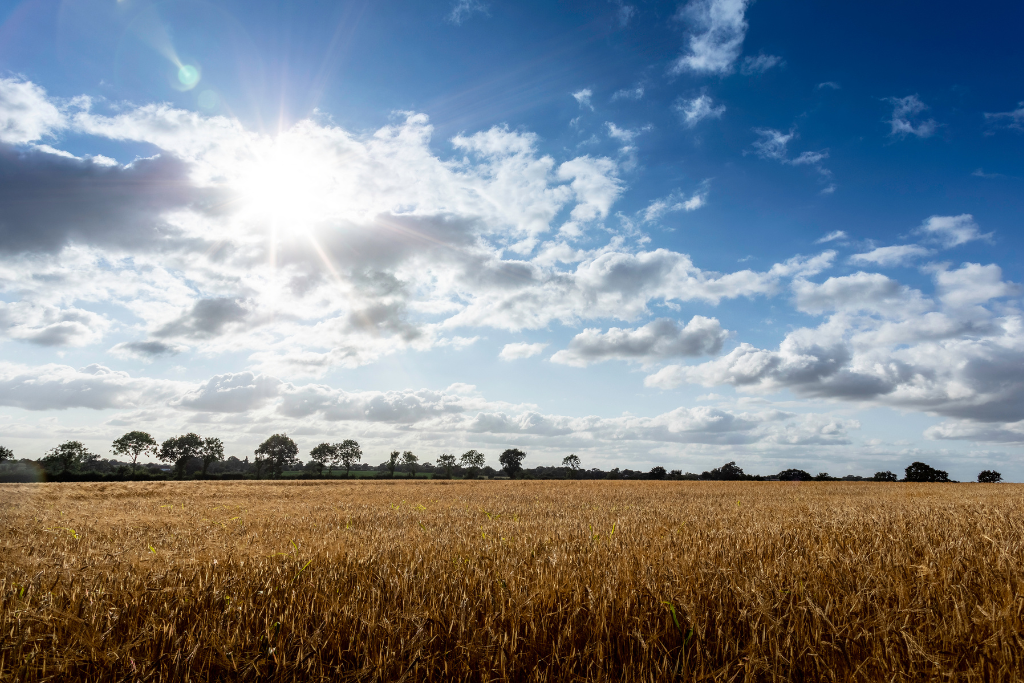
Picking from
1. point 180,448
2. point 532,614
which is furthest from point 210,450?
point 532,614

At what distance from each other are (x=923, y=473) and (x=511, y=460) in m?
81.9

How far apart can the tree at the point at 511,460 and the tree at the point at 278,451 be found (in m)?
55.5

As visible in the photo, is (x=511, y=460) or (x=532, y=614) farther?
(x=511, y=460)

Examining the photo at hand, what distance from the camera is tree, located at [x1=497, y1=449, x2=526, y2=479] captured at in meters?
122

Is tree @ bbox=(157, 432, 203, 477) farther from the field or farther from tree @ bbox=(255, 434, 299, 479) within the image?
the field

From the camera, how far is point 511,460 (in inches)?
5032

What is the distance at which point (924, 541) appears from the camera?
23.1 feet

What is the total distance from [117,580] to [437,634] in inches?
142

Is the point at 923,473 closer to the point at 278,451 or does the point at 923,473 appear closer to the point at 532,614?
the point at 532,614

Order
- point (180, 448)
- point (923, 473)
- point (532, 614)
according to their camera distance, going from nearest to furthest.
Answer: point (532, 614) < point (923, 473) < point (180, 448)

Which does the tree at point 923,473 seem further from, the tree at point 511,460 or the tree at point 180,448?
the tree at point 180,448

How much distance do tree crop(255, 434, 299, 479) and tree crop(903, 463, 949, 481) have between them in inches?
4991

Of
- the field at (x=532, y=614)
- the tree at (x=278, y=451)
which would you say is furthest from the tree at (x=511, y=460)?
the field at (x=532, y=614)

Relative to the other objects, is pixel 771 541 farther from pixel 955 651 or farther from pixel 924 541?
pixel 955 651
